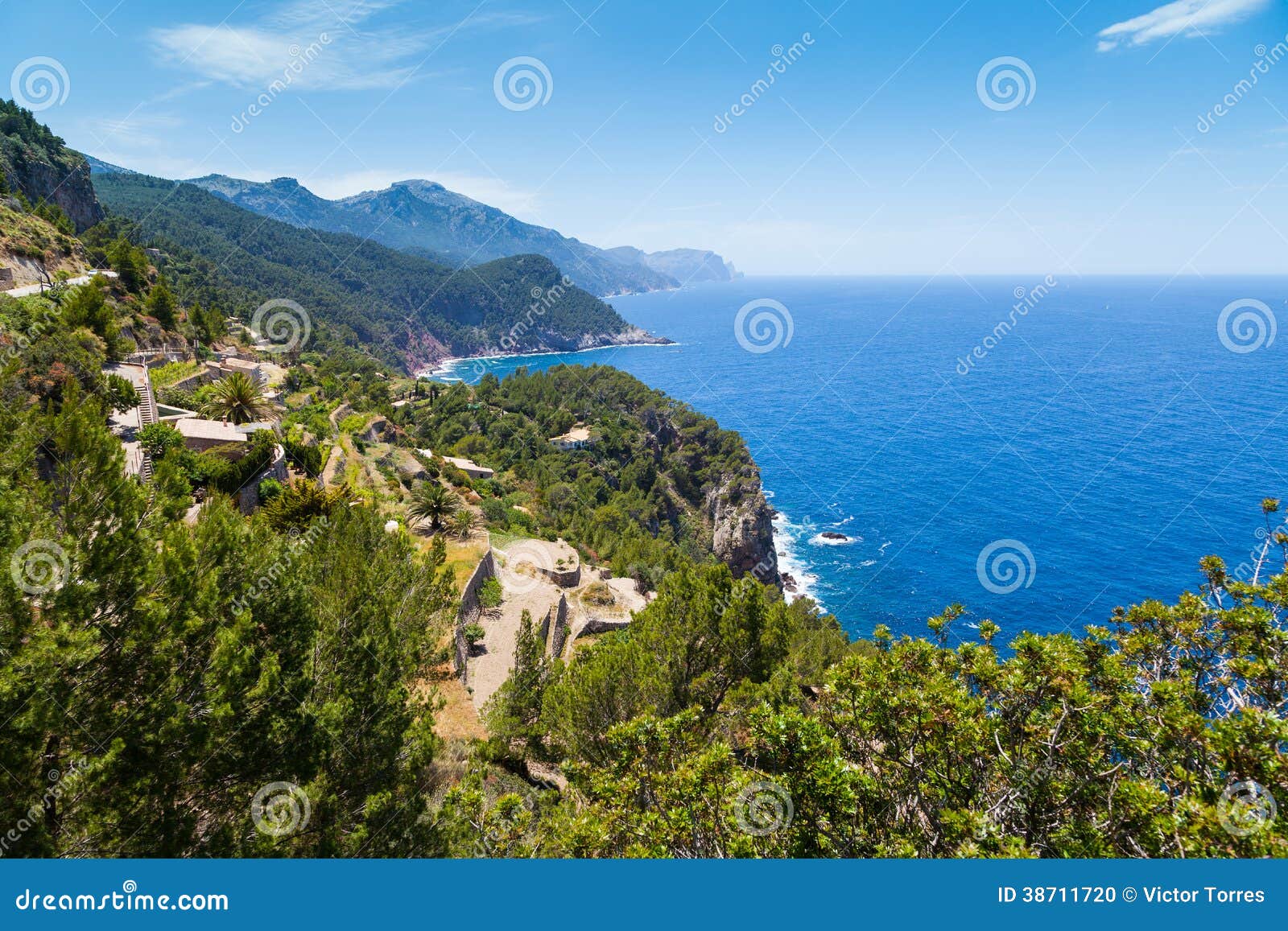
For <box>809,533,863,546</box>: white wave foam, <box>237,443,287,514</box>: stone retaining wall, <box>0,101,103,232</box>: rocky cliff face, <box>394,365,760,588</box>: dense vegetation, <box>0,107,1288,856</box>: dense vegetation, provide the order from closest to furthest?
1. <box>0,107,1288,856</box>: dense vegetation
2. <box>237,443,287,514</box>: stone retaining wall
3. <box>394,365,760,588</box>: dense vegetation
4. <box>809,533,863,546</box>: white wave foam
5. <box>0,101,103,232</box>: rocky cliff face

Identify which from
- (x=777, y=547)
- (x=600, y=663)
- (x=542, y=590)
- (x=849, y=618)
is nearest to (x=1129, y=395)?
(x=777, y=547)

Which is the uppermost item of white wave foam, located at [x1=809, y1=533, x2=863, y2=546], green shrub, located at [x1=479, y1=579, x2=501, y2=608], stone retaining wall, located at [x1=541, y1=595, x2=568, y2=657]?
white wave foam, located at [x1=809, y1=533, x2=863, y2=546]

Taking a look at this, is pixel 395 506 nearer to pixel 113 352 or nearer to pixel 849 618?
pixel 113 352

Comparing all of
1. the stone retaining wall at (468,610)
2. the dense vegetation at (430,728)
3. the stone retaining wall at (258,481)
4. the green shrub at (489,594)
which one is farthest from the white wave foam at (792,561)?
the dense vegetation at (430,728)

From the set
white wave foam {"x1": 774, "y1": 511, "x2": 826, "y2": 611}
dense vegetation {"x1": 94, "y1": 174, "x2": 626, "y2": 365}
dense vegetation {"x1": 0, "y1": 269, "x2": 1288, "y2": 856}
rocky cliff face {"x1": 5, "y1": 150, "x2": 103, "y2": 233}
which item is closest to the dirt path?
dense vegetation {"x1": 0, "y1": 269, "x2": 1288, "y2": 856}

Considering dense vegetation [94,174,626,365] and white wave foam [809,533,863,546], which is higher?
dense vegetation [94,174,626,365]

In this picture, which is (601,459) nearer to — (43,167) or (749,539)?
(749,539)

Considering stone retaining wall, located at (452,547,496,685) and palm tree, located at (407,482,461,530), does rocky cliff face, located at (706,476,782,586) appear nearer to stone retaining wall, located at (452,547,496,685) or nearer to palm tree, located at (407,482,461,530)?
stone retaining wall, located at (452,547,496,685)
